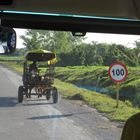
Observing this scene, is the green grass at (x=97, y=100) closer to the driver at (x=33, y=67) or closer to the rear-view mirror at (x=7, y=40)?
the driver at (x=33, y=67)

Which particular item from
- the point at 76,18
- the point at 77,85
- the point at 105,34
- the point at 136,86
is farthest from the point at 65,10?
the point at 136,86

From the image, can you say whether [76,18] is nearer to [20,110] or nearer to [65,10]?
[65,10]

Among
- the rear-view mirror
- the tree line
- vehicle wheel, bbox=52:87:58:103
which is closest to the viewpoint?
the rear-view mirror

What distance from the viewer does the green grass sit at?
293 centimetres

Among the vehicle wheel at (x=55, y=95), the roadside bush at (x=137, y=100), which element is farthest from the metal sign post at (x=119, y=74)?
the vehicle wheel at (x=55, y=95)

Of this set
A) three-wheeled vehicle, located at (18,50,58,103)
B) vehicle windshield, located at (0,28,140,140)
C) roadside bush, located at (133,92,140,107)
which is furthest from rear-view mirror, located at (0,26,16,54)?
roadside bush, located at (133,92,140,107)

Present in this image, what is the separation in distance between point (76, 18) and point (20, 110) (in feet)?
2.20

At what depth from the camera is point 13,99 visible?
2.87 metres

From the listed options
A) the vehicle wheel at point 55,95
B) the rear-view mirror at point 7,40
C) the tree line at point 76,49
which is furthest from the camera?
the vehicle wheel at point 55,95

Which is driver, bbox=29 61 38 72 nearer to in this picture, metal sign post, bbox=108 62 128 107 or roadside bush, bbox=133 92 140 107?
metal sign post, bbox=108 62 128 107

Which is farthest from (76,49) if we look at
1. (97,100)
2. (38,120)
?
(38,120)

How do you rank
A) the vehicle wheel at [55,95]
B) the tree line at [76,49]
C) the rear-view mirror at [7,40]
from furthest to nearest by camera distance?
the vehicle wheel at [55,95] < the tree line at [76,49] < the rear-view mirror at [7,40]

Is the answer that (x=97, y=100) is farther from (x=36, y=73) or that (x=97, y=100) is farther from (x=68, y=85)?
(x=36, y=73)

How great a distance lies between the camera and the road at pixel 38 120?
2811 millimetres
